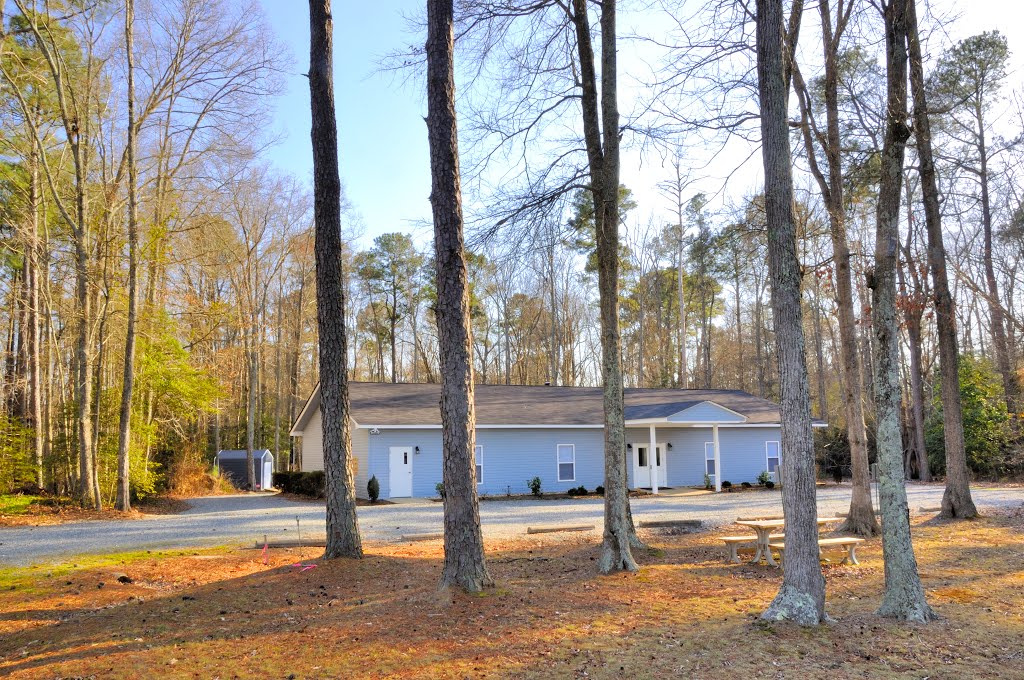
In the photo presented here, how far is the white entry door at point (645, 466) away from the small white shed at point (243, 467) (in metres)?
16.5

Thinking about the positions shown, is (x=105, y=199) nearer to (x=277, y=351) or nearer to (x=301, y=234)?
(x=301, y=234)

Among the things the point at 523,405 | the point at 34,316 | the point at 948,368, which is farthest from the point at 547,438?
the point at 34,316

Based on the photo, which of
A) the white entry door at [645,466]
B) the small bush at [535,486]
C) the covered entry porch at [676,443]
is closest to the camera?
the small bush at [535,486]

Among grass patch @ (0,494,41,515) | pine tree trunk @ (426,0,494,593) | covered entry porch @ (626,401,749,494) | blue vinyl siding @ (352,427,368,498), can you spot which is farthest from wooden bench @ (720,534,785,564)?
grass patch @ (0,494,41,515)

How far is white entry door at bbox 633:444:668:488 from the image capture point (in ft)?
83.1

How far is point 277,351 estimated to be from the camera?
36562mm

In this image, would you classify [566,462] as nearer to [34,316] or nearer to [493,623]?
[34,316]

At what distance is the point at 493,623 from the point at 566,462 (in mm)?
18445

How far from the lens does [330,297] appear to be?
9.62 meters

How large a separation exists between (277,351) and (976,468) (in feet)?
106

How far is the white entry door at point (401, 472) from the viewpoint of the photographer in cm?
2189

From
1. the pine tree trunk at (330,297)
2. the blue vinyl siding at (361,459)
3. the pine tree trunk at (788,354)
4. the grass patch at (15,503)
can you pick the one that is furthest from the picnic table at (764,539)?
the grass patch at (15,503)

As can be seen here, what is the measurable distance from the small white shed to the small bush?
13685 mm

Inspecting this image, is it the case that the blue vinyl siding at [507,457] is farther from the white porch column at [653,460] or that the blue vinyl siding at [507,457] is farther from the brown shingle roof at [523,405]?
the white porch column at [653,460]
